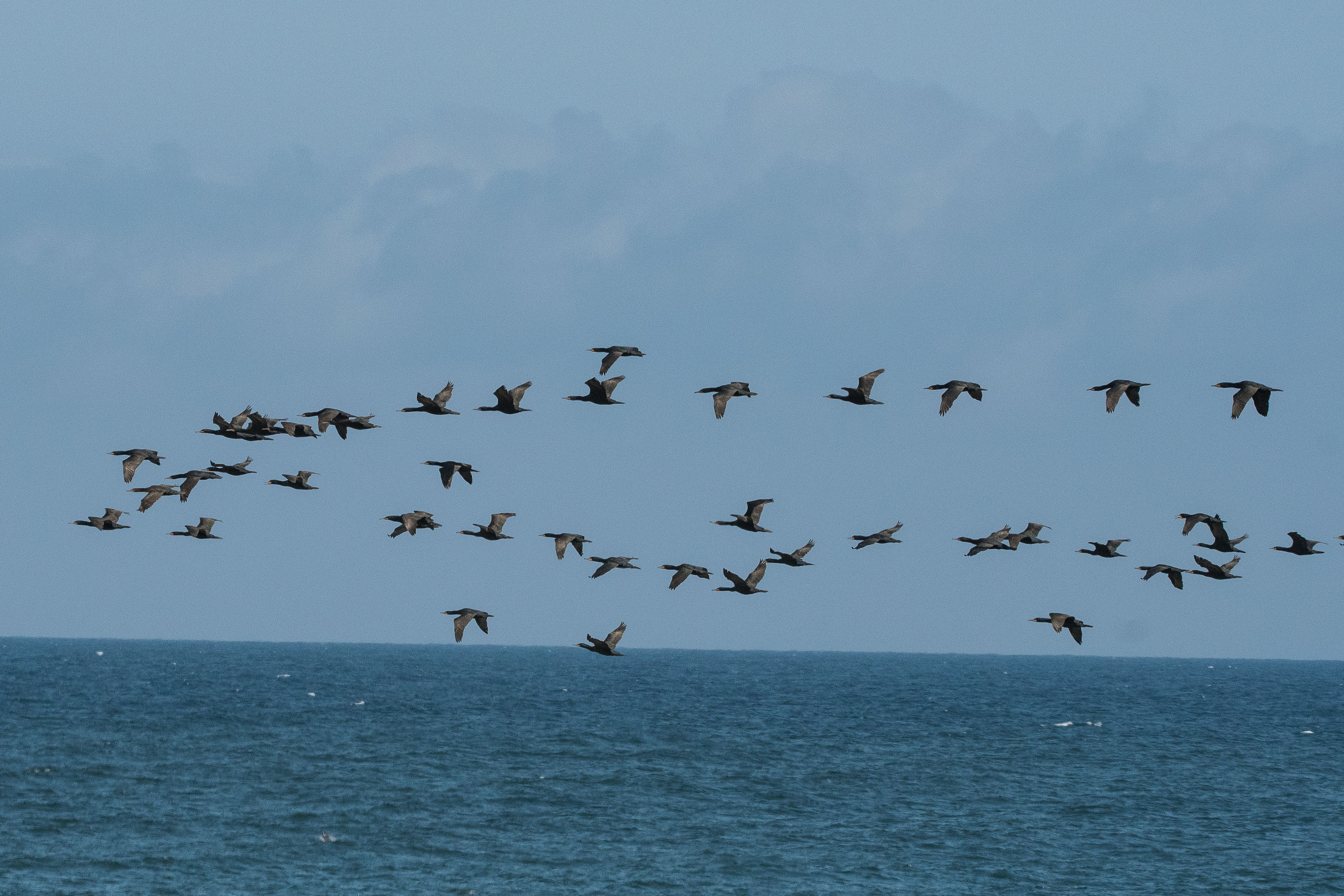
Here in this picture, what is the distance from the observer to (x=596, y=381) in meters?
35.2

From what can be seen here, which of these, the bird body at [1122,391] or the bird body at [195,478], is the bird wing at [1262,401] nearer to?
the bird body at [1122,391]

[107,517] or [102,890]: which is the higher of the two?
[107,517]

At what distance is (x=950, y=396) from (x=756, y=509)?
6.28 m

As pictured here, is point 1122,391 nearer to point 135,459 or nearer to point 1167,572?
point 1167,572

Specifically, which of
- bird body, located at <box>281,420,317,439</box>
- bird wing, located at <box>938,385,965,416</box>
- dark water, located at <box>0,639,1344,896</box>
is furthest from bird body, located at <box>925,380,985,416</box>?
dark water, located at <box>0,639,1344,896</box>

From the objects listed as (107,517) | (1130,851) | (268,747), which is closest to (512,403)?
(107,517)

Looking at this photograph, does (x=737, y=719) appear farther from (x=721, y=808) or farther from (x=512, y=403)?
(x=512, y=403)

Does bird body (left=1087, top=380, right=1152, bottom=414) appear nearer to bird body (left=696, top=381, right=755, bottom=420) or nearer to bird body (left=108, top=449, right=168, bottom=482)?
bird body (left=696, top=381, right=755, bottom=420)

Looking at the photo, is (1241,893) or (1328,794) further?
(1328,794)

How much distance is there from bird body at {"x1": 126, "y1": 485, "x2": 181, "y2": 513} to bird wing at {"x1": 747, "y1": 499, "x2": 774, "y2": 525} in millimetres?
14790

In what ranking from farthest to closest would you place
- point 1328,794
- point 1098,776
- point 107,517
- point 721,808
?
point 1098,776, point 1328,794, point 721,808, point 107,517

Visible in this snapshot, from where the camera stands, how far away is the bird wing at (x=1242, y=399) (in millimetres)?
30328

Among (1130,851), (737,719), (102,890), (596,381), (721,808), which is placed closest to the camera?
(596,381)

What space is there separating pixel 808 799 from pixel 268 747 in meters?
37.6
